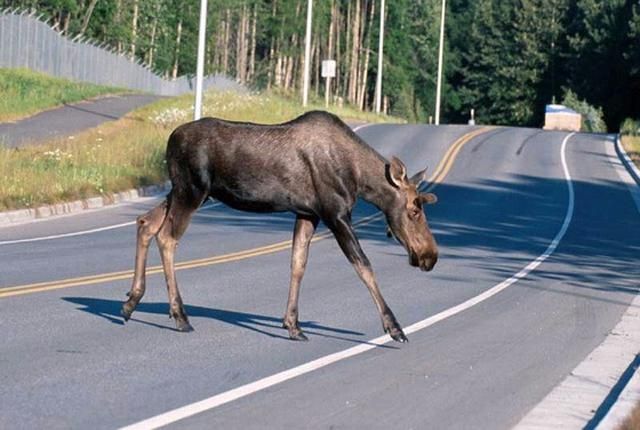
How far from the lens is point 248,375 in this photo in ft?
33.9

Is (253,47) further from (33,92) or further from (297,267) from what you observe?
(297,267)

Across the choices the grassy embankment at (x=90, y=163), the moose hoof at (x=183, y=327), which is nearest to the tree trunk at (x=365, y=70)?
the grassy embankment at (x=90, y=163)

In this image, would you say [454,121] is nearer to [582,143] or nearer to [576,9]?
[576,9]

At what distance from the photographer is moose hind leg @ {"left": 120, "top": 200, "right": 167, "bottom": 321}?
12.0m

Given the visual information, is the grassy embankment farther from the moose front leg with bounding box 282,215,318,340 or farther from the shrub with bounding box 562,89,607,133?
the shrub with bounding box 562,89,607,133

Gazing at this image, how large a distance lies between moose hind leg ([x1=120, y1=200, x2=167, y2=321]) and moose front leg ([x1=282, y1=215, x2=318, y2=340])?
44.2 inches

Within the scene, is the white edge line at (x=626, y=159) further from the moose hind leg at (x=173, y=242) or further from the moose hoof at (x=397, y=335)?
the moose hind leg at (x=173, y=242)

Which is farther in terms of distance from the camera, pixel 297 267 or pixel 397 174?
pixel 297 267

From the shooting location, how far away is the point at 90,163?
30.0 metres

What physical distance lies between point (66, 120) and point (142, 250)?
3602 centimetres

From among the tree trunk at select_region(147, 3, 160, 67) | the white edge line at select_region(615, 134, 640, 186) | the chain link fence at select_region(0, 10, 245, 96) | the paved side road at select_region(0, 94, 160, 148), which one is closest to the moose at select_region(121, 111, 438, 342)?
the paved side road at select_region(0, 94, 160, 148)

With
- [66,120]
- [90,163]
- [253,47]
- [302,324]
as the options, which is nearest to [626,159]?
[66,120]

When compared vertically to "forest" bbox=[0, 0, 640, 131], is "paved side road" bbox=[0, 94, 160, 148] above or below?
below

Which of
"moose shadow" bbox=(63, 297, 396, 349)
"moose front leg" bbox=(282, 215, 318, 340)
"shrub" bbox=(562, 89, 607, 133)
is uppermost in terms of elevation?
"moose front leg" bbox=(282, 215, 318, 340)
